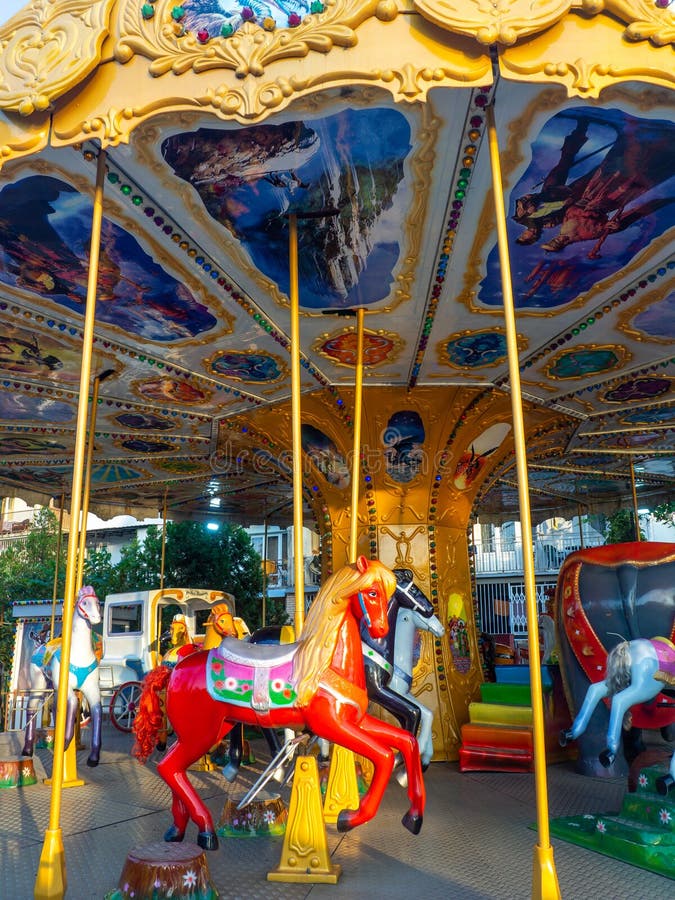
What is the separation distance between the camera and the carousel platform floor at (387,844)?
146 inches

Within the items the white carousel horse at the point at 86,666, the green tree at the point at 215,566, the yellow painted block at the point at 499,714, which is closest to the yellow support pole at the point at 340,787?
the yellow painted block at the point at 499,714

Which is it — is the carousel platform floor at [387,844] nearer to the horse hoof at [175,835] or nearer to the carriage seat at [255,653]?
the horse hoof at [175,835]

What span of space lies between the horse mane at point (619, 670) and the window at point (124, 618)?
33.1 ft

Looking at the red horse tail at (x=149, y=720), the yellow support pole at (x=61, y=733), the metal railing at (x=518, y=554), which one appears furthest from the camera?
the metal railing at (x=518, y=554)

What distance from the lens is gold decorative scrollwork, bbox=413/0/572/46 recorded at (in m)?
3.16

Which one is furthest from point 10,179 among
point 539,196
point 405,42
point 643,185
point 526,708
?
point 526,708

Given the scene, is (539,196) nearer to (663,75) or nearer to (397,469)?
(663,75)

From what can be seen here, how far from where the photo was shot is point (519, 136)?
13.0 ft

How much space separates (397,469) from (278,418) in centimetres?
164

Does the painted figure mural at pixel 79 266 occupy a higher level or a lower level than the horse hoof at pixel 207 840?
higher

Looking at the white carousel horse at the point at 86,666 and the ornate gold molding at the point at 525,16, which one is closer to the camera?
the ornate gold molding at the point at 525,16

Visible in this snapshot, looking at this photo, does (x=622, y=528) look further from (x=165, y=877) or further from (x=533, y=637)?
(x=165, y=877)

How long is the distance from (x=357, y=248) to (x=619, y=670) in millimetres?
3409

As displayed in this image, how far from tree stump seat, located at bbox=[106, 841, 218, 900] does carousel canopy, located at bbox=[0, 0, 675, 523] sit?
11.3ft
